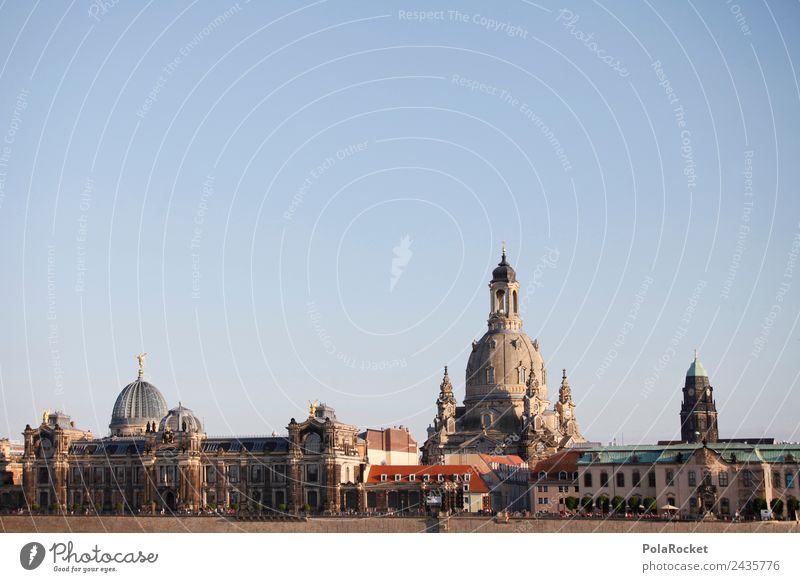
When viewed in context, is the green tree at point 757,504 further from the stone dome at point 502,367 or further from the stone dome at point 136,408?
the stone dome at point 136,408

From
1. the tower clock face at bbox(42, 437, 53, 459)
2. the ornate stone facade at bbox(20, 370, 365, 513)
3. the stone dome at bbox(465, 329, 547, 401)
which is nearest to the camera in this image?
the ornate stone facade at bbox(20, 370, 365, 513)

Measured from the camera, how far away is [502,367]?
193 meters

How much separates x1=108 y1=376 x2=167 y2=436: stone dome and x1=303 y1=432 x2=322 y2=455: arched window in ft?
98.2

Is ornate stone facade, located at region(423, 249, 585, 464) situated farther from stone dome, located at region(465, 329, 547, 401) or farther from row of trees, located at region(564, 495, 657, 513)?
row of trees, located at region(564, 495, 657, 513)

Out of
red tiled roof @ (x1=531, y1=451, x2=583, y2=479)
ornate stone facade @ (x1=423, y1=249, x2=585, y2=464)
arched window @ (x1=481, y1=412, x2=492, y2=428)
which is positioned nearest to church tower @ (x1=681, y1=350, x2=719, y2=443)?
ornate stone facade @ (x1=423, y1=249, x2=585, y2=464)

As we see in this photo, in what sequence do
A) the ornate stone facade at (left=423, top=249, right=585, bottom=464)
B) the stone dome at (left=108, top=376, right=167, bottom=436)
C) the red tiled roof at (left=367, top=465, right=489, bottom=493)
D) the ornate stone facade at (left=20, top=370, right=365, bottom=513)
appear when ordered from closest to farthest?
1. the red tiled roof at (left=367, top=465, right=489, bottom=493)
2. the ornate stone facade at (left=20, top=370, right=365, bottom=513)
3. the stone dome at (left=108, top=376, right=167, bottom=436)
4. the ornate stone facade at (left=423, top=249, right=585, bottom=464)

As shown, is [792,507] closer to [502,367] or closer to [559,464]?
[559,464]

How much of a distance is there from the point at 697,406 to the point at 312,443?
6252 centimetres

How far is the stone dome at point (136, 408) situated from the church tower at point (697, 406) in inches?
2553
